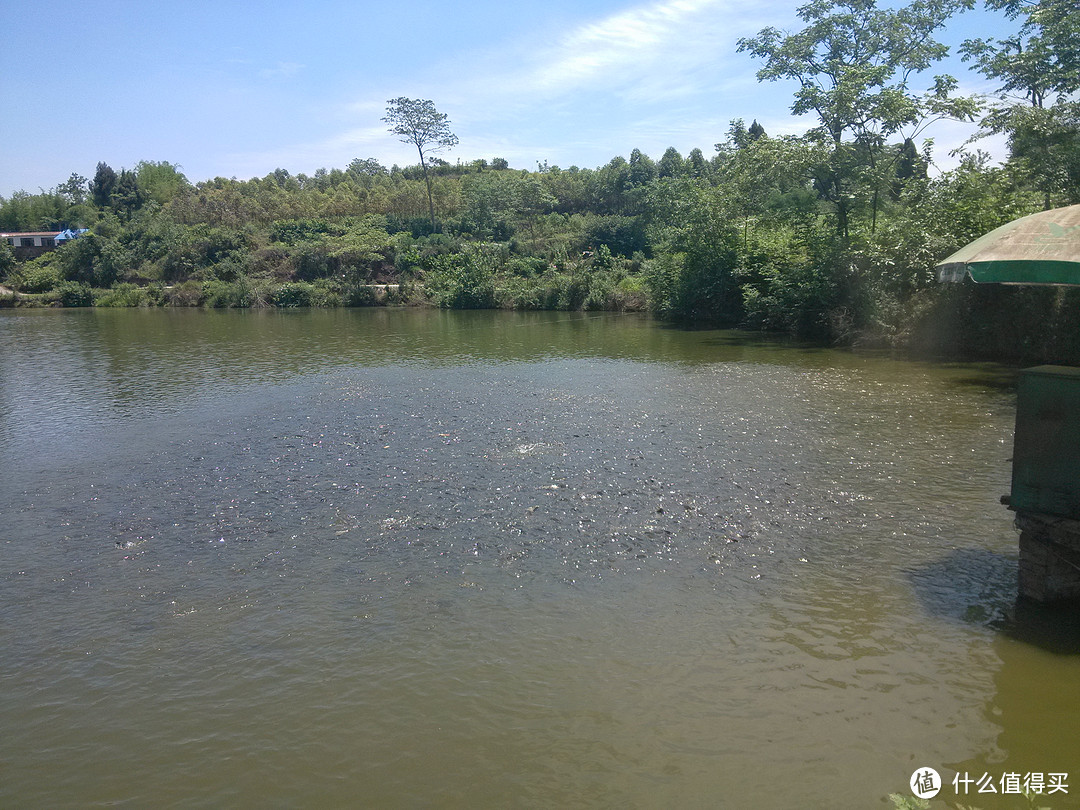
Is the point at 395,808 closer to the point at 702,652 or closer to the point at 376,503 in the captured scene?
the point at 702,652

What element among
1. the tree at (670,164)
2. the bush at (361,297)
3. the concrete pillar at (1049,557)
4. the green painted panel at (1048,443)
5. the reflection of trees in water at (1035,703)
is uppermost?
the tree at (670,164)

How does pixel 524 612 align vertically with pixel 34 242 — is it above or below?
below

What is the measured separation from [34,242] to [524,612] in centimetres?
9165

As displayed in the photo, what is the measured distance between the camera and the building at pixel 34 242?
7438 cm

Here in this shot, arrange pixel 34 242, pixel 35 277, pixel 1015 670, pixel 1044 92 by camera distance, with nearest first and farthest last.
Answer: pixel 1015 670 → pixel 1044 92 → pixel 35 277 → pixel 34 242

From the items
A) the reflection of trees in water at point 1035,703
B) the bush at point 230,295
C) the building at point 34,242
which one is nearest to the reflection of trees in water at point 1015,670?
the reflection of trees in water at point 1035,703

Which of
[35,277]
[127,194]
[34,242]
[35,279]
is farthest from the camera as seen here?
[127,194]

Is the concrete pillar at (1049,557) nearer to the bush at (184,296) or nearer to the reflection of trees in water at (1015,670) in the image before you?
the reflection of trees in water at (1015,670)

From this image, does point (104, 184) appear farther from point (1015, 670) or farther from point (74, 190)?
point (1015, 670)

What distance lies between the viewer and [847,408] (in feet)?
51.7

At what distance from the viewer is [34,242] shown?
7794 cm

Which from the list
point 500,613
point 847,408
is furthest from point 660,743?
point 847,408

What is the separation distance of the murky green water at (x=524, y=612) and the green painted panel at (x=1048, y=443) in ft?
3.85

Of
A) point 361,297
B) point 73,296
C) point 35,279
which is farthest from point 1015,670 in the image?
point 35,279
